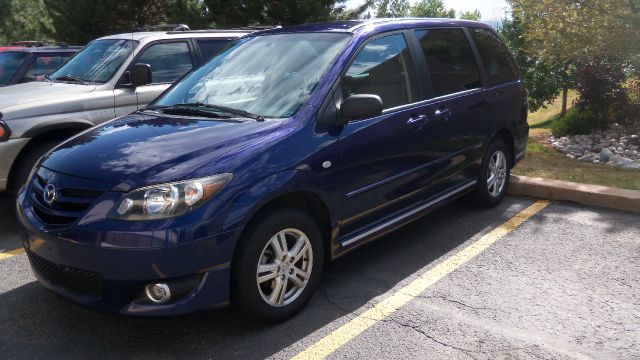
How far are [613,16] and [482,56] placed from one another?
4.57 metres

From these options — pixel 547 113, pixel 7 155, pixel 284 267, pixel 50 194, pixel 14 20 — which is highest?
pixel 14 20

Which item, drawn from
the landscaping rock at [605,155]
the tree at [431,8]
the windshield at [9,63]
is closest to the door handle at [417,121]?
the landscaping rock at [605,155]

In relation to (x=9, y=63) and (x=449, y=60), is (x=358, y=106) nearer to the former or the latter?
(x=449, y=60)

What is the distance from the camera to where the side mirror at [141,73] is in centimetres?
615

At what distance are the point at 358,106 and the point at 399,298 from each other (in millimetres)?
1286

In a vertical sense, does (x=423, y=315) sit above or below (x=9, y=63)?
below

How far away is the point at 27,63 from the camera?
8266 mm

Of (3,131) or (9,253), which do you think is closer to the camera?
→ (9,253)

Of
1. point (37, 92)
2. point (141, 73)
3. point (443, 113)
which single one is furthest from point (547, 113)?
point (37, 92)

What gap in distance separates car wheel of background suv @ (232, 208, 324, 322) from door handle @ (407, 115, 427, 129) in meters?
1.24

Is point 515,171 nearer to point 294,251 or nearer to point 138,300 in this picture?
point 294,251

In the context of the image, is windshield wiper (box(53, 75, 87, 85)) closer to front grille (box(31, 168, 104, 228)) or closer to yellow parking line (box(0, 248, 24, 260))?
yellow parking line (box(0, 248, 24, 260))

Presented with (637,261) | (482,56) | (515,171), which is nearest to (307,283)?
(637,261)

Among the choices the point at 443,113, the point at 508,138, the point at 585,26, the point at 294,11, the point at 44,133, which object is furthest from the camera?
the point at 294,11
